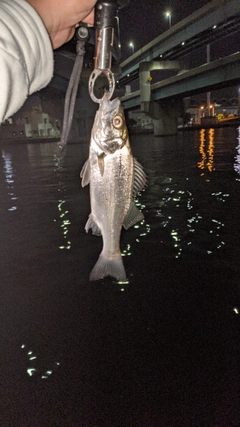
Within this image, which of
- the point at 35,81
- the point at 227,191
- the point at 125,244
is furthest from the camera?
the point at 227,191

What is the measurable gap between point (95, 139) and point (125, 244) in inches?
197

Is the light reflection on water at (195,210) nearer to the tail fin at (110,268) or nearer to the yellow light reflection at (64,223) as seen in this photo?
the yellow light reflection at (64,223)

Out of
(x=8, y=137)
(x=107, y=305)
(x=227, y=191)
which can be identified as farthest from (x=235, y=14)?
(x=8, y=137)

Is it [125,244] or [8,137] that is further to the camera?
[8,137]

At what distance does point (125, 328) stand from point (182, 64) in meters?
60.0

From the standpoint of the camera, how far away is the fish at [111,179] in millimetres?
2834

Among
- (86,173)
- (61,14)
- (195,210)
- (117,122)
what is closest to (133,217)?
(86,173)

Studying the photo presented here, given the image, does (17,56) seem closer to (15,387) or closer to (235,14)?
(15,387)

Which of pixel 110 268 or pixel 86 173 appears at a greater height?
pixel 86 173

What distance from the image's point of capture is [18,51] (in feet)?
4.07

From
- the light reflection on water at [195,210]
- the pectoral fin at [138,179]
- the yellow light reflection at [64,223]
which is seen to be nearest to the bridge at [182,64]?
the light reflection on water at [195,210]

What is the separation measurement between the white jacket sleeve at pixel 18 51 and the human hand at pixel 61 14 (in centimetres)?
28

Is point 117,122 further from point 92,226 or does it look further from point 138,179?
point 92,226

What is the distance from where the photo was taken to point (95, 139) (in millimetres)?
2850
